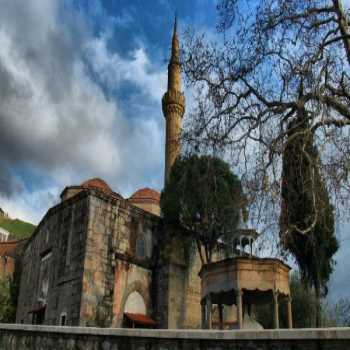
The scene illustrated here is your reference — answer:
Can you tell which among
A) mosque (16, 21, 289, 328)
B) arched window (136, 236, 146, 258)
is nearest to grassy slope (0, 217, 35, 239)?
mosque (16, 21, 289, 328)

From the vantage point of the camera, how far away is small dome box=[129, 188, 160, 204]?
119ft

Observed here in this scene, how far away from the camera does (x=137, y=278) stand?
22.3 metres

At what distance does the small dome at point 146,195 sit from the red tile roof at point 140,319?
1524 cm

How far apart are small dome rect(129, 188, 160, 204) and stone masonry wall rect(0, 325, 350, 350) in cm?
2707

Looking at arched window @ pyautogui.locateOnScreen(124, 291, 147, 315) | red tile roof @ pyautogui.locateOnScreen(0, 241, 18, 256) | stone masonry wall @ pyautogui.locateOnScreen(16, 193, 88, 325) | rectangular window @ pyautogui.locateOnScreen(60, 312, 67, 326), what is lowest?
rectangular window @ pyautogui.locateOnScreen(60, 312, 67, 326)

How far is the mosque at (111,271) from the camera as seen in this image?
65.5 feet

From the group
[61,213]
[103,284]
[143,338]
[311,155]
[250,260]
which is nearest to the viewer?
[143,338]

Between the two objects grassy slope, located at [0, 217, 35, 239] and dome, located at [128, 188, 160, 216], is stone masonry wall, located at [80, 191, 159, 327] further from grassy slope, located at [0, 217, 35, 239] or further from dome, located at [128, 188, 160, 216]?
grassy slope, located at [0, 217, 35, 239]

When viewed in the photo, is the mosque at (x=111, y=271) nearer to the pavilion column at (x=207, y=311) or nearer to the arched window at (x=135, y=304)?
the arched window at (x=135, y=304)

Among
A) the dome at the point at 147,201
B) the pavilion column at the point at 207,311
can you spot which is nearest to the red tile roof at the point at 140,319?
the pavilion column at the point at 207,311

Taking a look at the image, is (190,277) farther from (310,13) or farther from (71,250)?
(310,13)

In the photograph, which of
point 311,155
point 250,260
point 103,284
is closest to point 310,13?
point 311,155

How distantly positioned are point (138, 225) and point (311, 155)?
16.4 m

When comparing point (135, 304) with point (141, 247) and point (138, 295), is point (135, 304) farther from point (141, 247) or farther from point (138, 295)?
point (141, 247)
